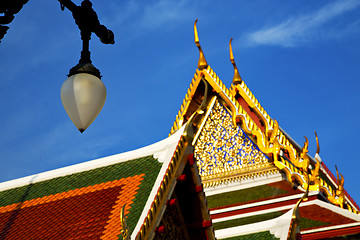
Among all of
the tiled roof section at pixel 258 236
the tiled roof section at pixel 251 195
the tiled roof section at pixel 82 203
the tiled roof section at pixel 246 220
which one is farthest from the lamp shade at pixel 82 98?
the tiled roof section at pixel 251 195

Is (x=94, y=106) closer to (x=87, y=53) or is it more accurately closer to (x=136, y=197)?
(x=87, y=53)

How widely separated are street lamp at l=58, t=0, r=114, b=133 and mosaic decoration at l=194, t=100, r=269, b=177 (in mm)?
8490

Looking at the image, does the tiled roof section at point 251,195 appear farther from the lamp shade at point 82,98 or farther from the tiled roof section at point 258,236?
the lamp shade at point 82,98

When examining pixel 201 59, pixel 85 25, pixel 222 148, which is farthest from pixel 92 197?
pixel 201 59

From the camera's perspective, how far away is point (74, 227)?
5.74 meters

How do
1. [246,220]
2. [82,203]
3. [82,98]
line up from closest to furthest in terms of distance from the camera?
[82,98] → [82,203] → [246,220]

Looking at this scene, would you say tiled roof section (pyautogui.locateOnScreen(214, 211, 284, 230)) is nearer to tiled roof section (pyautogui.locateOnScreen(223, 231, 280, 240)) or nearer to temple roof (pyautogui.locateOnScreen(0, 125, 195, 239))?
tiled roof section (pyautogui.locateOnScreen(223, 231, 280, 240))

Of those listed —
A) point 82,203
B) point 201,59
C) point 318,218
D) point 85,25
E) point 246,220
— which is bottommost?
point 82,203

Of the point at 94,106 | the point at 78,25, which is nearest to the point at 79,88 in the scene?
the point at 94,106

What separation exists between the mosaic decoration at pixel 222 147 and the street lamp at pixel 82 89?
334 inches

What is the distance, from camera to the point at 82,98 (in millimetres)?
→ 3941

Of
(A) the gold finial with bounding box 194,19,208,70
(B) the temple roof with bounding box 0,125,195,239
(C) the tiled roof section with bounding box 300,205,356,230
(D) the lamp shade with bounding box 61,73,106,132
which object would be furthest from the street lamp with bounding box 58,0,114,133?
(A) the gold finial with bounding box 194,19,208,70

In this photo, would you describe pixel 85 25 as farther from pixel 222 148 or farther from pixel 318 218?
pixel 222 148

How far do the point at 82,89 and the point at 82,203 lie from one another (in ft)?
8.06
